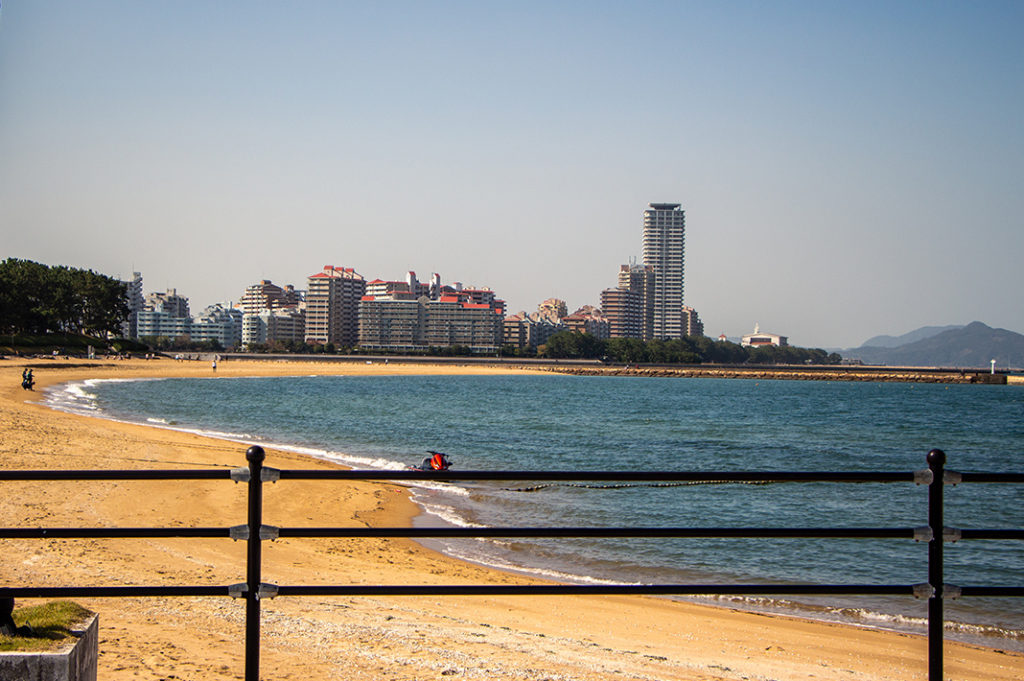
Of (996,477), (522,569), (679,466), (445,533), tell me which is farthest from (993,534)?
(679,466)

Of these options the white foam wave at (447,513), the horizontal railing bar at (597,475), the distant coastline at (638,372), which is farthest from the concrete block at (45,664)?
the distant coastline at (638,372)

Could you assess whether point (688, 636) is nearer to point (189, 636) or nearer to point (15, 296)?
point (189, 636)

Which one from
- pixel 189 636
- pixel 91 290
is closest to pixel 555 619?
pixel 189 636

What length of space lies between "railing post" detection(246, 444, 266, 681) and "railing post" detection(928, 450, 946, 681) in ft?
9.86

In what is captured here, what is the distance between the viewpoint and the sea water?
1262 cm

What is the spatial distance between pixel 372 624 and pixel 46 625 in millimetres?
3755

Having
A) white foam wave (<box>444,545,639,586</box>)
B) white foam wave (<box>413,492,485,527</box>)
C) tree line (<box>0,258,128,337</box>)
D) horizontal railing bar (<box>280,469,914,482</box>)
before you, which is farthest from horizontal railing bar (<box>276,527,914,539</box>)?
tree line (<box>0,258,128,337</box>)

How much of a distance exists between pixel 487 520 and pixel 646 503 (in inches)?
173

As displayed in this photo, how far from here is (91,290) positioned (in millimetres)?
112438

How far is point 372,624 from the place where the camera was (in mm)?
7297

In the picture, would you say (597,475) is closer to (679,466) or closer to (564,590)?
(564,590)

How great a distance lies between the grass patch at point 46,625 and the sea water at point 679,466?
26.8ft

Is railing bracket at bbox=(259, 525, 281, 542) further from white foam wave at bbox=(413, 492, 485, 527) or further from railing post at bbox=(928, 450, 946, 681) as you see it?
white foam wave at bbox=(413, 492, 485, 527)

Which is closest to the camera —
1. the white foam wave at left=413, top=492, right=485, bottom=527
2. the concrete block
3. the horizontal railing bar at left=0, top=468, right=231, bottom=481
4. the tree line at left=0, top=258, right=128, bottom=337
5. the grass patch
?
the concrete block
